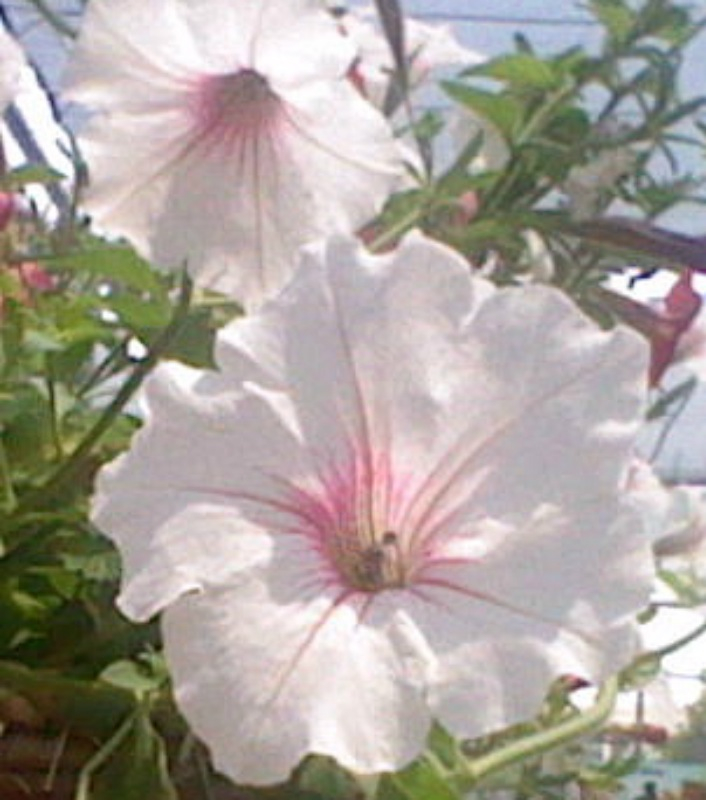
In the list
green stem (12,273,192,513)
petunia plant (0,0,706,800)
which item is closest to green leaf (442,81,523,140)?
petunia plant (0,0,706,800)

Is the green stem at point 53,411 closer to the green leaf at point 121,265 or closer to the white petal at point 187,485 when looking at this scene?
the green leaf at point 121,265

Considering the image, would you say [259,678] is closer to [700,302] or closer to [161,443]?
[161,443]

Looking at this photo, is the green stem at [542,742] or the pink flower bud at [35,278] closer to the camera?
the green stem at [542,742]

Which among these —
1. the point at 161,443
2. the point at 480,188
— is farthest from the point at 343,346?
the point at 480,188

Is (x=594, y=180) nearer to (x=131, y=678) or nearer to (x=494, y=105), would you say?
(x=494, y=105)

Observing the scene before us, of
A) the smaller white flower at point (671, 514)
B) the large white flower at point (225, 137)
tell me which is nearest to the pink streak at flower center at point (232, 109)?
the large white flower at point (225, 137)

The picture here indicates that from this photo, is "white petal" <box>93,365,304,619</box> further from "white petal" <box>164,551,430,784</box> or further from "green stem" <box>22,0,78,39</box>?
"green stem" <box>22,0,78,39</box>

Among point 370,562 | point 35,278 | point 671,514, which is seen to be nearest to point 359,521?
point 370,562
